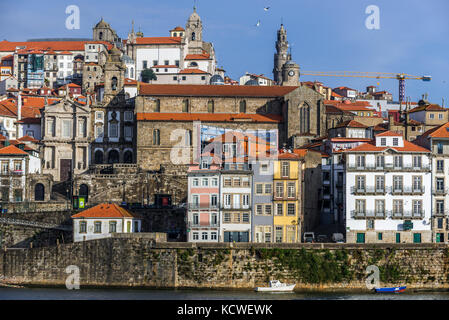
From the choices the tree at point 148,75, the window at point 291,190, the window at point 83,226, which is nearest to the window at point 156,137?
the window at point 83,226

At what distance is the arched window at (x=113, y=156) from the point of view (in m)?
104

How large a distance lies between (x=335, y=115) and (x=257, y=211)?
126ft

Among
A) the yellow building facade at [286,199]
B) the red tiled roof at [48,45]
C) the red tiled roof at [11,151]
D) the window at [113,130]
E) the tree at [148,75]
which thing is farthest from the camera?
the red tiled roof at [48,45]

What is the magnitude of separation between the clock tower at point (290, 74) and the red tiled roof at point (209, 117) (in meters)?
26.4

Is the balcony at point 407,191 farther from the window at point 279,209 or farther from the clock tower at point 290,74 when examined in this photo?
the clock tower at point 290,74

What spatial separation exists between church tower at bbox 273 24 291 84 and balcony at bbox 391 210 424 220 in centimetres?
9475

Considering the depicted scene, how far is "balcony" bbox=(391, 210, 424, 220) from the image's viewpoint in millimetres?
69500

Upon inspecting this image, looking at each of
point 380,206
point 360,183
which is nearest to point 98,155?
point 360,183

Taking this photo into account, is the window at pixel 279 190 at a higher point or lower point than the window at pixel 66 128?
lower

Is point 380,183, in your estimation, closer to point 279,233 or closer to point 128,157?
point 279,233

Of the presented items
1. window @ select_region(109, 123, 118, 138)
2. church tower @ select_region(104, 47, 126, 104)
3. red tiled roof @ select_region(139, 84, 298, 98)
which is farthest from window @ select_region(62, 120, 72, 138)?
red tiled roof @ select_region(139, 84, 298, 98)

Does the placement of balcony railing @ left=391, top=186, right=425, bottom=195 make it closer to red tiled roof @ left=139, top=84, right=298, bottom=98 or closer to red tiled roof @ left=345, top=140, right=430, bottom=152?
red tiled roof @ left=345, top=140, right=430, bottom=152

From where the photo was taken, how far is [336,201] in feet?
259
